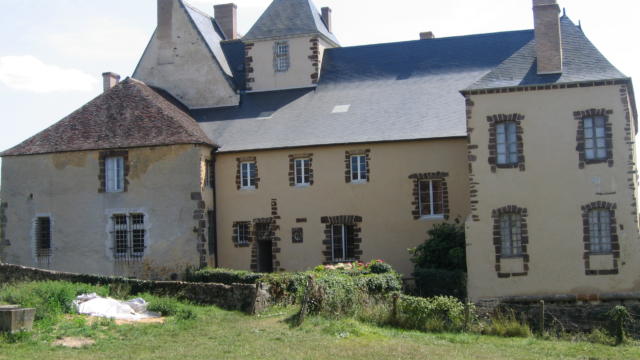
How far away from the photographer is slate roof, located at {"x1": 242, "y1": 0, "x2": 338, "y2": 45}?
31234 millimetres

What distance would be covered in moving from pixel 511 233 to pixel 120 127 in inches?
525

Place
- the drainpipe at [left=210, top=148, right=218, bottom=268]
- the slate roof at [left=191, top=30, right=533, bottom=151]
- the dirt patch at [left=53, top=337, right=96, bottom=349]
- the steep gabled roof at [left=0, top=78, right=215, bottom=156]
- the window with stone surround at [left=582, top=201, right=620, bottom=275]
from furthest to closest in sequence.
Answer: the drainpipe at [left=210, top=148, right=218, bottom=268]
the steep gabled roof at [left=0, top=78, right=215, bottom=156]
the slate roof at [left=191, top=30, right=533, bottom=151]
the window with stone surround at [left=582, top=201, right=620, bottom=275]
the dirt patch at [left=53, top=337, right=96, bottom=349]

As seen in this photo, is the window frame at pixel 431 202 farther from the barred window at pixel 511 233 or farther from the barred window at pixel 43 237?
the barred window at pixel 43 237

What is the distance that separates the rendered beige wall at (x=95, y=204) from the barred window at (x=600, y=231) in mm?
12010

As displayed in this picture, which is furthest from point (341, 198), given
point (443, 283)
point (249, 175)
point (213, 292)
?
point (213, 292)

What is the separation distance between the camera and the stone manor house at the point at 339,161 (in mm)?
22172

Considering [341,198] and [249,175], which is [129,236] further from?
[341,198]

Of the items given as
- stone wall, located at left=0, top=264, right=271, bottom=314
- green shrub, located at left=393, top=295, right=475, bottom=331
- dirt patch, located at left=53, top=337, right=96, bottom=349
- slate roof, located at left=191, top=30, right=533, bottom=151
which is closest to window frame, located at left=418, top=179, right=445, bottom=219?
slate roof, located at left=191, top=30, right=533, bottom=151

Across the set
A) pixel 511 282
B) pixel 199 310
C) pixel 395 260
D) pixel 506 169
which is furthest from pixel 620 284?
pixel 199 310

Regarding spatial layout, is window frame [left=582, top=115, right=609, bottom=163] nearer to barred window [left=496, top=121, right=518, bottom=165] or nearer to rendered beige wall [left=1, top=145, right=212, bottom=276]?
barred window [left=496, top=121, right=518, bottom=165]

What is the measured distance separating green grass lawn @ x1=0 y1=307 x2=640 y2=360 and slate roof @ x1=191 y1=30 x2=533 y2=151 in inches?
381

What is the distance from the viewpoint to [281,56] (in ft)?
102

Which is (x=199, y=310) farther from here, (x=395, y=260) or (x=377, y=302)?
Result: (x=395, y=260)

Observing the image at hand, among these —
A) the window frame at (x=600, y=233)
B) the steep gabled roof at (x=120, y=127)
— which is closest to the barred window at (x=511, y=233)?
the window frame at (x=600, y=233)
